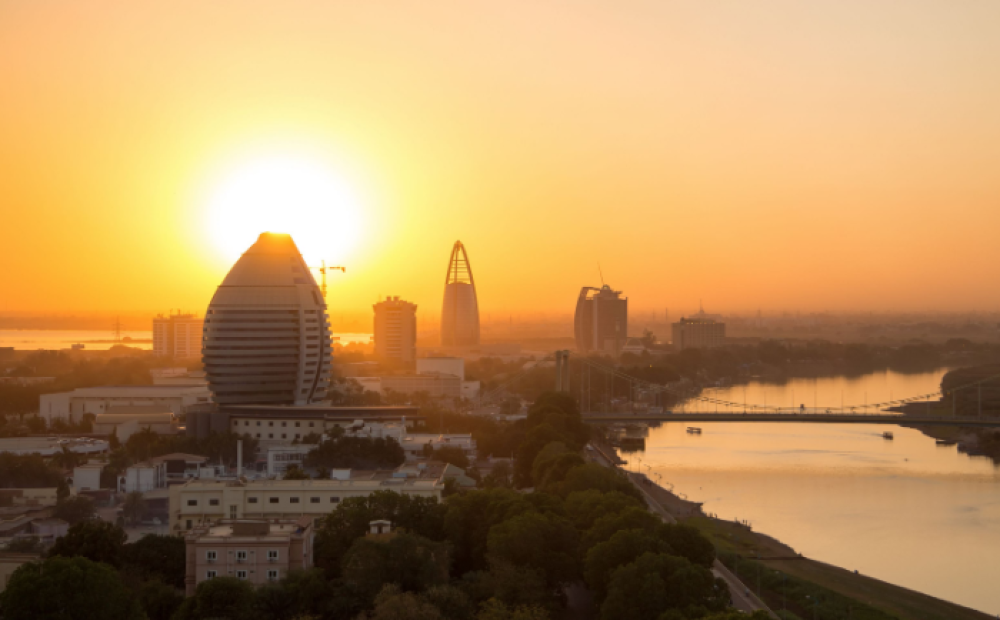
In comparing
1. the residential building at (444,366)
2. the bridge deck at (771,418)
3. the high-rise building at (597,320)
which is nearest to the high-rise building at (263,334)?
the bridge deck at (771,418)

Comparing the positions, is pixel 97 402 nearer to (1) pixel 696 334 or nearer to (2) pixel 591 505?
(2) pixel 591 505

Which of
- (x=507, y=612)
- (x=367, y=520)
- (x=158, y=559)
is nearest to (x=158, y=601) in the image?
(x=158, y=559)

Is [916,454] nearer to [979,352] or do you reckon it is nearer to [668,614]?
[668,614]

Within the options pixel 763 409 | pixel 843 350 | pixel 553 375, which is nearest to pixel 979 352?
pixel 843 350

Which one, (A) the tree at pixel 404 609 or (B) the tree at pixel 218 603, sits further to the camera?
(B) the tree at pixel 218 603

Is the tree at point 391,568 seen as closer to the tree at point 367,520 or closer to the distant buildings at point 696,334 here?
the tree at point 367,520

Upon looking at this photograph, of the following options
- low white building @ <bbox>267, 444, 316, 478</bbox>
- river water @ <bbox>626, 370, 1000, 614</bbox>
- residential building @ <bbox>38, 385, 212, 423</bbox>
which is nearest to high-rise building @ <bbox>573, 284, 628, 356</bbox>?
river water @ <bbox>626, 370, 1000, 614</bbox>
